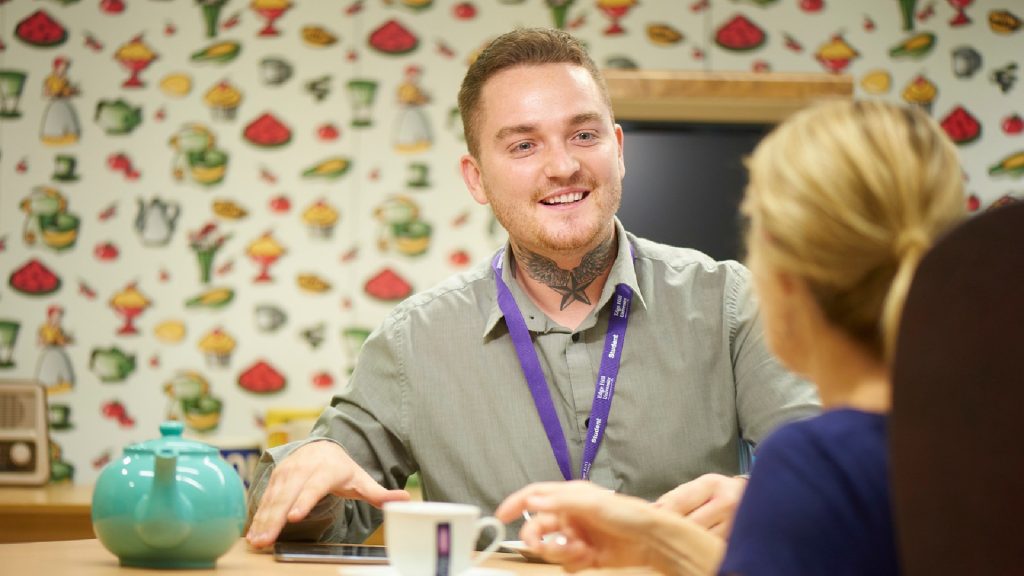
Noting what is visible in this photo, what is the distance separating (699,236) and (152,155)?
76.0 inches

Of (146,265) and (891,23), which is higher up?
(891,23)

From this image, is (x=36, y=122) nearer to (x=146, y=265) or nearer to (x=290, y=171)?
(x=146, y=265)

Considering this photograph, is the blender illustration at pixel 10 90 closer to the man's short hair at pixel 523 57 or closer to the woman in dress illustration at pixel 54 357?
the woman in dress illustration at pixel 54 357

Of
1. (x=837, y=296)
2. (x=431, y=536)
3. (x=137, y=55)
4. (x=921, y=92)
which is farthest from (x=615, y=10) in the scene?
(x=837, y=296)

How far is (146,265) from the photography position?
3949 mm

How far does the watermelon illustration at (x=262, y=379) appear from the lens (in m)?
3.93

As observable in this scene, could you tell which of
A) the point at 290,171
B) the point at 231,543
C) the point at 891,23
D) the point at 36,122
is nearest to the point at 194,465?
the point at 231,543

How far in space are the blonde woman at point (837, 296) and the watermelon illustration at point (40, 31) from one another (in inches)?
140

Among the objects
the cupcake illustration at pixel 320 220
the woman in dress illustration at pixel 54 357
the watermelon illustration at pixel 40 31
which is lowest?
the woman in dress illustration at pixel 54 357

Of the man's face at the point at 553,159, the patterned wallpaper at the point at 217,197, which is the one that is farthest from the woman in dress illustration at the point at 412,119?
the man's face at the point at 553,159

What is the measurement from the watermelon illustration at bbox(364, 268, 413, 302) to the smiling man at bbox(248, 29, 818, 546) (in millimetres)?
1808

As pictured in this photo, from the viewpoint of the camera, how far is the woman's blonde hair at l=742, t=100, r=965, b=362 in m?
0.83

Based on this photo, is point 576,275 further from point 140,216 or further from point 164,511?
point 140,216

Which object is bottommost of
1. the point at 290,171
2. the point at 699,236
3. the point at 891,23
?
the point at 699,236
